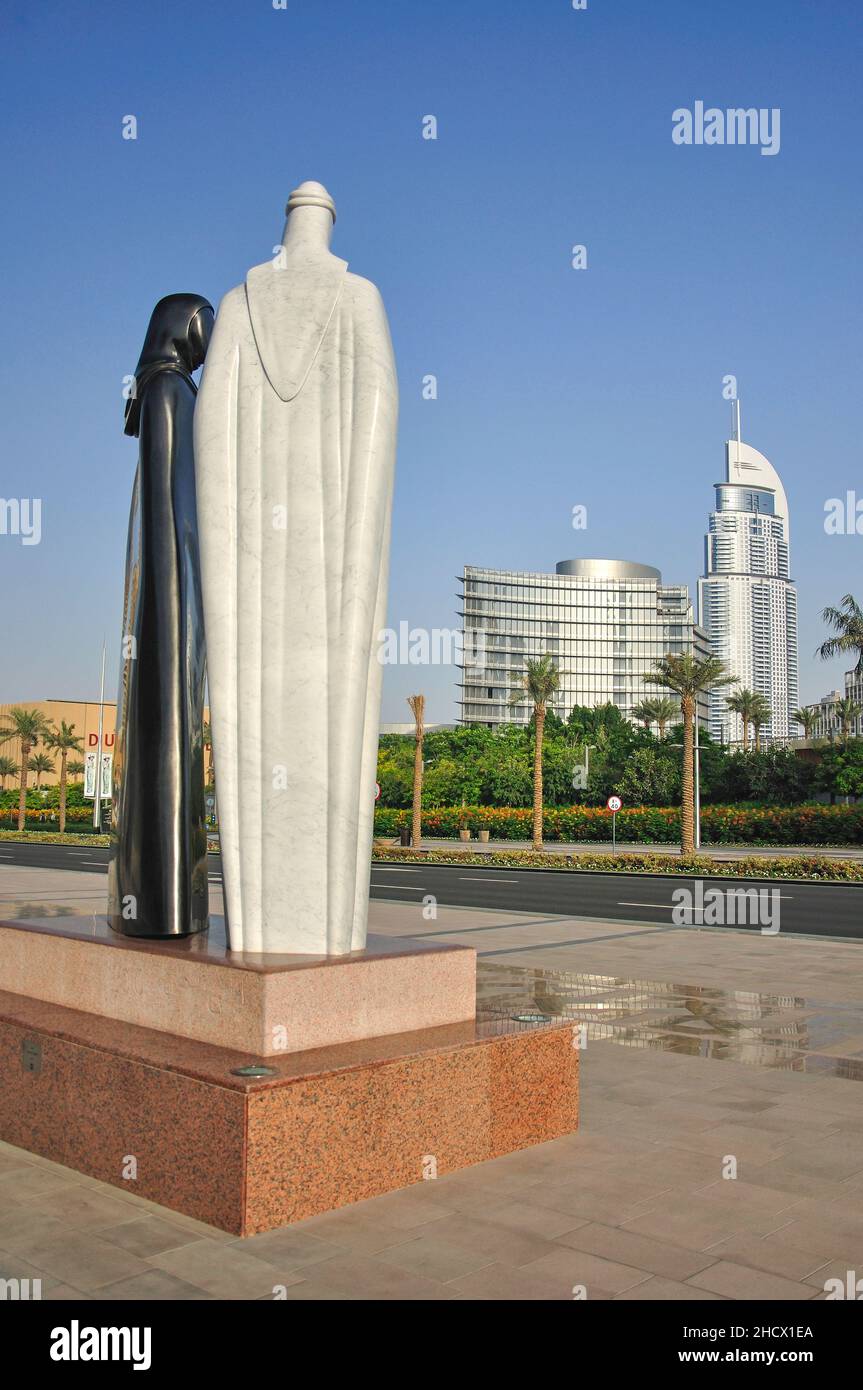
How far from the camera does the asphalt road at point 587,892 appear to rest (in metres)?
18.7

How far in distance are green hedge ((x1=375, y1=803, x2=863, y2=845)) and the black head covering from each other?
40085 mm

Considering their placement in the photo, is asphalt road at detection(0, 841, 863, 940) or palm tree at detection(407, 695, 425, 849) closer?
asphalt road at detection(0, 841, 863, 940)

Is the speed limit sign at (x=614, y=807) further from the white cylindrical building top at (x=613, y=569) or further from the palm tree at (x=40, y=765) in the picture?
the white cylindrical building top at (x=613, y=569)

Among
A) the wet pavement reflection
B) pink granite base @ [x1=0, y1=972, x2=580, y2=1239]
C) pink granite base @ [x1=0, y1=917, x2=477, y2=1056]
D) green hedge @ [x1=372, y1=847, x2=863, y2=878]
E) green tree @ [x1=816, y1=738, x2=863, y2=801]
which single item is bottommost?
green hedge @ [x1=372, y1=847, x2=863, y2=878]

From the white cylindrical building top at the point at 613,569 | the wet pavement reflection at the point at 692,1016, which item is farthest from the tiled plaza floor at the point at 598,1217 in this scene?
the white cylindrical building top at the point at 613,569

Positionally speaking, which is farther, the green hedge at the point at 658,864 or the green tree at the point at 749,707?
the green tree at the point at 749,707

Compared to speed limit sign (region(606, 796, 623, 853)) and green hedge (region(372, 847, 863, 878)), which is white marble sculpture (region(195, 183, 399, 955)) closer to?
green hedge (region(372, 847, 863, 878))

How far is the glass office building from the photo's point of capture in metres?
137

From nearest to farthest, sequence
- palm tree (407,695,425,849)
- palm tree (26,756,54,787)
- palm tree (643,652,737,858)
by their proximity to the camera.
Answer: palm tree (643,652,737,858)
palm tree (407,695,425,849)
palm tree (26,756,54,787)

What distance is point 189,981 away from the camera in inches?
223

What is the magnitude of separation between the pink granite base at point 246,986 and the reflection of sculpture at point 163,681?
314 mm

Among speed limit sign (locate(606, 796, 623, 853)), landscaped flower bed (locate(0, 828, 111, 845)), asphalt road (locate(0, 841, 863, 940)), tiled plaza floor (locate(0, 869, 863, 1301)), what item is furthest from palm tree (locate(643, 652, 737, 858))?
tiled plaza floor (locate(0, 869, 863, 1301))

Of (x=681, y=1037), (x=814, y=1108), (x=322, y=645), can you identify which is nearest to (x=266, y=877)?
(x=322, y=645)

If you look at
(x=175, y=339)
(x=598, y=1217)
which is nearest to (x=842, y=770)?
(x=175, y=339)
